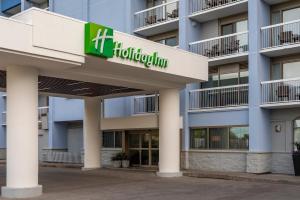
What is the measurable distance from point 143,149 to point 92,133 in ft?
11.6

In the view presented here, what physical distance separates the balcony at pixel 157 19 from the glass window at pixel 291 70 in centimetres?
680

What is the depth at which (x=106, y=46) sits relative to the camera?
16.3 m

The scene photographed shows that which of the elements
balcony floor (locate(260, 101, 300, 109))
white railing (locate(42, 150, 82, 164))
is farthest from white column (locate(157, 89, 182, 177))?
white railing (locate(42, 150, 82, 164))

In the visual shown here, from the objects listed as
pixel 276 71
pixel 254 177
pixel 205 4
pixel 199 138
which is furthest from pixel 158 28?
pixel 254 177

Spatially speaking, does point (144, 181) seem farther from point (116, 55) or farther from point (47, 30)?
point (47, 30)

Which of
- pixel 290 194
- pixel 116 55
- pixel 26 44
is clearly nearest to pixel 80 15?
pixel 116 55

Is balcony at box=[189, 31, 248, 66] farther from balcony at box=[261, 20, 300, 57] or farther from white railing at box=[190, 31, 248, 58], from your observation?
balcony at box=[261, 20, 300, 57]

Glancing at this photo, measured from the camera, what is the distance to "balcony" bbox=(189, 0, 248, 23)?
2409 cm

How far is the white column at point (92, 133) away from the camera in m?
26.4

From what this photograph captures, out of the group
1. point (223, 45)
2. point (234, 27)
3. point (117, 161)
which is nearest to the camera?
point (223, 45)

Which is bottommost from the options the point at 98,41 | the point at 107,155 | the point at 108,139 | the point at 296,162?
the point at 107,155

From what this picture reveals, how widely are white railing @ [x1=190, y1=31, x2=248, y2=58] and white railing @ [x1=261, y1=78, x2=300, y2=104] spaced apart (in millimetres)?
2525

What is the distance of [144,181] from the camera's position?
2025cm

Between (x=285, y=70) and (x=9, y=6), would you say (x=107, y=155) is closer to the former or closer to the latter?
(x=285, y=70)
